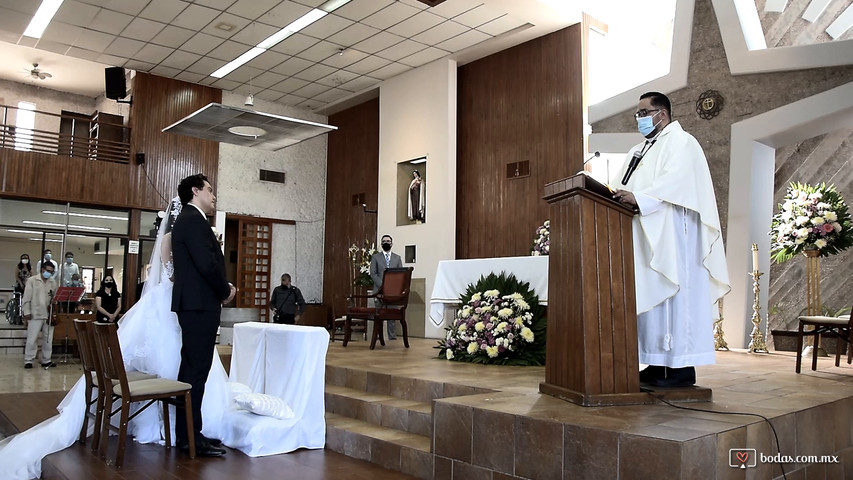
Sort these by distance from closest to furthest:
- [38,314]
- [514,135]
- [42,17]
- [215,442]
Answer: [215,442] < [38,314] < [42,17] < [514,135]

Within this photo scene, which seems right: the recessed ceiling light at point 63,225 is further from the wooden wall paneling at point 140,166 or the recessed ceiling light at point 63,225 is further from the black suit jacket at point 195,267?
the black suit jacket at point 195,267

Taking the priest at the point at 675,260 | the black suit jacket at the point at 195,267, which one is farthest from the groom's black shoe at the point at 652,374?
the black suit jacket at the point at 195,267

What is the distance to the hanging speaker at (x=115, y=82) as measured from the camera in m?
11.7

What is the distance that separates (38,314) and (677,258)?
9.23 m

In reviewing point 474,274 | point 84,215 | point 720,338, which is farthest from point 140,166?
point 720,338

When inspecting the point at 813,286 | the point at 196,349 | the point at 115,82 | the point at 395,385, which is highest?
the point at 115,82

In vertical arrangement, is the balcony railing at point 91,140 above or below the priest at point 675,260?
above

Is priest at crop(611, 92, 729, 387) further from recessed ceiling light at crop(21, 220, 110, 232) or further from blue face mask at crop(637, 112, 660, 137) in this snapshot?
recessed ceiling light at crop(21, 220, 110, 232)

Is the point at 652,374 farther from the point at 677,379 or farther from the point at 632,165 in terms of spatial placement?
the point at 632,165

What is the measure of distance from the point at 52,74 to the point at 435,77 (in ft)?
26.4

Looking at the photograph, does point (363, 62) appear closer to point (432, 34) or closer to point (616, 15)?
point (432, 34)

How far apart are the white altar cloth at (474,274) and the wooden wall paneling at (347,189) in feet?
20.2

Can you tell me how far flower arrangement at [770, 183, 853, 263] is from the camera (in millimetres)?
6535

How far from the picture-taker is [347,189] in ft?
45.8
